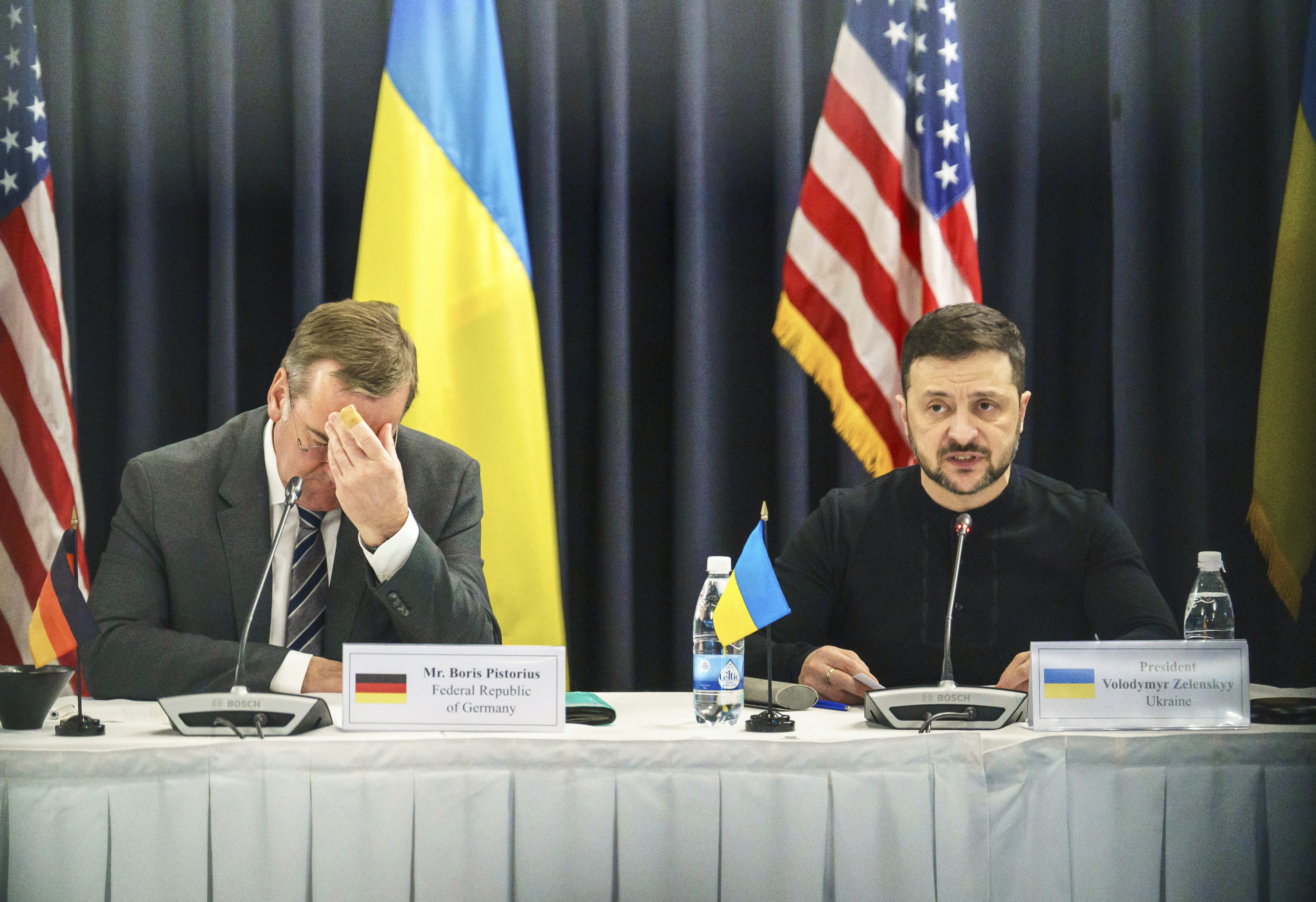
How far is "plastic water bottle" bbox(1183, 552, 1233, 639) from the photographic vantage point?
1.75 m

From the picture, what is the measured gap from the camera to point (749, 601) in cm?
149

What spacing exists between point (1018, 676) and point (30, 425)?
243 cm

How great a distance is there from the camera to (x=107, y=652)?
1799mm

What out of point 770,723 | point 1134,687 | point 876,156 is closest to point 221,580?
point 770,723

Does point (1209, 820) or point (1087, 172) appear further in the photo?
point (1087, 172)

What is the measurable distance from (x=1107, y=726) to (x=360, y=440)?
119cm

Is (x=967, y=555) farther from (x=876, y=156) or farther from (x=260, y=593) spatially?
(x=260, y=593)

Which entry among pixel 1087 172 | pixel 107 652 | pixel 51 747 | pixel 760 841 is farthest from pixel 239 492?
pixel 1087 172

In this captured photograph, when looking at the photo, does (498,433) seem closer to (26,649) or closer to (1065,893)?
(26,649)

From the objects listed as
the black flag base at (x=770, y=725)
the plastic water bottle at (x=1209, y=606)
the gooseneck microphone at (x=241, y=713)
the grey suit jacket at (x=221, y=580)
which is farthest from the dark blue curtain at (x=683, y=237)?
the gooseneck microphone at (x=241, y=713)

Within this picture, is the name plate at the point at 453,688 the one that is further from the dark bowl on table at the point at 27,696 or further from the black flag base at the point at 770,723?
the dark bowl on table at the point at 27,696

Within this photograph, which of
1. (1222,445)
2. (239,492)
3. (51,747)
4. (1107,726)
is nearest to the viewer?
(51,747)

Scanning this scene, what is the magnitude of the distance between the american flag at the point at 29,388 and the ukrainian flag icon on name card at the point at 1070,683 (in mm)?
2340

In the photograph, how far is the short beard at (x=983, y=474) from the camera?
2.09 metres
